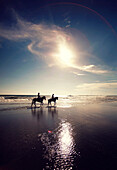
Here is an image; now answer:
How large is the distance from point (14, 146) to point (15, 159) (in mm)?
1317

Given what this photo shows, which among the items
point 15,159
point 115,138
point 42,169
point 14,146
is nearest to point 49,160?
point 42,169

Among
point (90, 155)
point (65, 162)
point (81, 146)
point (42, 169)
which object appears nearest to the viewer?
point (42, 169)

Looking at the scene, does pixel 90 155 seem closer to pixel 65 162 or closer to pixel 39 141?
pixel 65 162

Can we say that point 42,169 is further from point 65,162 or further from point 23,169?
point 65,162

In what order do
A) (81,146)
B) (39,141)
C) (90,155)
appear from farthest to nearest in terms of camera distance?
1. (39,141)
2. (81,146)
3. (90,155)

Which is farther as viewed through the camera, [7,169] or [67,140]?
[67,140]

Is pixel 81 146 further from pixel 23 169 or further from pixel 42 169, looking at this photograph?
pixel 23 169

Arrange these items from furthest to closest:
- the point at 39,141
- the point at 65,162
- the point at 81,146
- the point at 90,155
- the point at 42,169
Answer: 1. the point at 39,141
2. the point at 81,146
3. the point at 90,155
4. the point at 65,162
5. the point at 42,169

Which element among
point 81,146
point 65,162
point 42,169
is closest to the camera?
point 42,169

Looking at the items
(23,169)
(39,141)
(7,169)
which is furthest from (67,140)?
(7,169)

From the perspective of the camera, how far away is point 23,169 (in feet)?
13.5

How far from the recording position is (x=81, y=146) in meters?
5.90

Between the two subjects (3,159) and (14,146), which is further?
(14,146)

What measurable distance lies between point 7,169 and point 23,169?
0.66 metres
